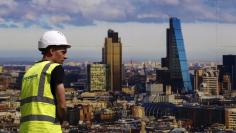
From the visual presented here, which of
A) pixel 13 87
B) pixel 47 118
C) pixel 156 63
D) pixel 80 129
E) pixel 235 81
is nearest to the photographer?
pixel 47 118

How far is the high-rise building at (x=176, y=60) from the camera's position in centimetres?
3275

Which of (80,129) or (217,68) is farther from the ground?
(217,68)

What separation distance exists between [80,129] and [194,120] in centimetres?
509

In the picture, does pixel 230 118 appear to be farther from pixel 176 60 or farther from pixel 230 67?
pixel 176 60

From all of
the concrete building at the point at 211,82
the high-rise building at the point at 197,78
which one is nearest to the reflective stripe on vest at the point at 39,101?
the concrete building at the point at 211,82

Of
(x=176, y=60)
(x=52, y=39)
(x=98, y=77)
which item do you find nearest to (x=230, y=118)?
(x=98, y=77)

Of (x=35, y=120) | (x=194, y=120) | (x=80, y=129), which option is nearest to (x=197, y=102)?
(x=194, y=120)

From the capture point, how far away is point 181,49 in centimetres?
3619

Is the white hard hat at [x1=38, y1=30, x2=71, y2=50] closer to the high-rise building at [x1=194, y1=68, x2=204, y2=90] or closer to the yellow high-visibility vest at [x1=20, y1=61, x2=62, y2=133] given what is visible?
the yellow high-visibility vest at [x1=20, y1=61, x2=62, y2=133]

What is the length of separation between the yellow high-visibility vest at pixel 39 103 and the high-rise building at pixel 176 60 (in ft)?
99.1

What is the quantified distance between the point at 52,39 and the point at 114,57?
102 feet

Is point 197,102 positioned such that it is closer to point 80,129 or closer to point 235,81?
point 235,81

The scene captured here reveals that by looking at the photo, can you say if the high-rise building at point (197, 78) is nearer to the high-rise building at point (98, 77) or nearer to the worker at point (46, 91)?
the high-rise building at point (98, 77)

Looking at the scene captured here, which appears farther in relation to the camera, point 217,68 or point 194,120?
point 217,68
